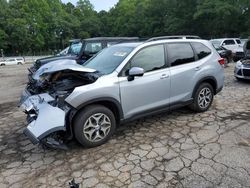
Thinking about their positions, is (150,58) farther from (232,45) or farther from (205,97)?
(232,45)

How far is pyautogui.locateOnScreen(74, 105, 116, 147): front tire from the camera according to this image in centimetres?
407

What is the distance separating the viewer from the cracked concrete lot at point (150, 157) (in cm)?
338

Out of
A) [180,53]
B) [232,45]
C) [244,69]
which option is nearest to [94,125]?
[180,53]

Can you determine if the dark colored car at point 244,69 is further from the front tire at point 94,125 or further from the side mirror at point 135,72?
the front tire at point 94,125

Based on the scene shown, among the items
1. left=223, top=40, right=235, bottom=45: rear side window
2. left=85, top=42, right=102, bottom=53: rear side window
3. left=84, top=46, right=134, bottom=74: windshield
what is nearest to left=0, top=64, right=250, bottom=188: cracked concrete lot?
left=84, top=46, right=134, bottom=74: windshield

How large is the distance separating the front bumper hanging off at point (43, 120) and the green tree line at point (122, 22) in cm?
3428

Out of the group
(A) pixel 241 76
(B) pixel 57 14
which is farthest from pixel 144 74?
(B) pixel 57 14

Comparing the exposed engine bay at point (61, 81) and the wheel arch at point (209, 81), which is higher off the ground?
the exposed engine bay at point (61, 81)

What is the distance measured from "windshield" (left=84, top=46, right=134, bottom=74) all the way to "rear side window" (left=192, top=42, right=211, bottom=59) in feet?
5.20

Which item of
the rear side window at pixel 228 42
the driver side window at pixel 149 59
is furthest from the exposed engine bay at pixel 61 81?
the rear side window at pixel 228 42

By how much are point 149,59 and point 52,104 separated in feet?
6.28

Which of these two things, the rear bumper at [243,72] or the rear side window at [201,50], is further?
the rear bumper at [243,72]

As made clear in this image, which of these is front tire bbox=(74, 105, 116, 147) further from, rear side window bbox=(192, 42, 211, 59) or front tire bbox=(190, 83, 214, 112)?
rear side window bbox=(192, 42, 211, 59)

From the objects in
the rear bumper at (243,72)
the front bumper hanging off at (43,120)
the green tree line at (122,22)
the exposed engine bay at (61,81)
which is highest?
the green tree line at (122,22)
